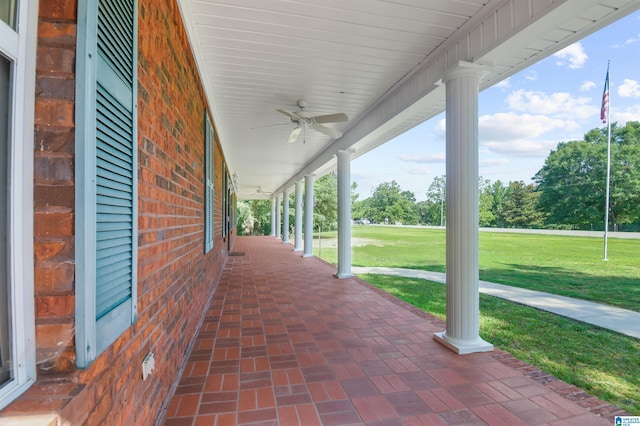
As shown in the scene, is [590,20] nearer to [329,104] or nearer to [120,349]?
[329,104]

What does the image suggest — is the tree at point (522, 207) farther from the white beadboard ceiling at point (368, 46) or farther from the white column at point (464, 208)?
the white column at point (464, 208)

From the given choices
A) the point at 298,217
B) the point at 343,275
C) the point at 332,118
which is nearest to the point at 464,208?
the point at 332,118

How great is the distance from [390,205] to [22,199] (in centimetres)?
6496

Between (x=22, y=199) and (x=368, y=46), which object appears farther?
(x=368, y=46)

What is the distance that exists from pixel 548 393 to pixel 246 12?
387 centimetres

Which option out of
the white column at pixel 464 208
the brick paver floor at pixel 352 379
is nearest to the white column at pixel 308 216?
the brick paver floor at pixel 352 379

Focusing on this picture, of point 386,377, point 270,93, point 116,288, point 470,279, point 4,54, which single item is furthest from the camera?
point 270,93

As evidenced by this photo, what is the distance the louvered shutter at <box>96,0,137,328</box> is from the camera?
3.70 feet

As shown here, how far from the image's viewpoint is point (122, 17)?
4.40 ft

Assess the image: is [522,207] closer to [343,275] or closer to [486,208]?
[486,208]

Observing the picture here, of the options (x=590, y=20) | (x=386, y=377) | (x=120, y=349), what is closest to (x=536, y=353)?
(x=386, y=377)

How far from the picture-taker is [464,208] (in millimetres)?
3094

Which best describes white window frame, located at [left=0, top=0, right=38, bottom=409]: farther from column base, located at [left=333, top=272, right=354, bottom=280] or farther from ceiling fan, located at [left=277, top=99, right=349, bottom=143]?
column base, located at [left=333, top=272, right=354, bottom=280]

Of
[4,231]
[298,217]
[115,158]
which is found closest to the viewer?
[4,231]
